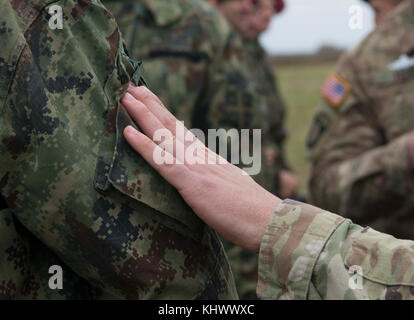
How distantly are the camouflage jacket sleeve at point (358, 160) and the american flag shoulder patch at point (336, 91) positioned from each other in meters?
0.01

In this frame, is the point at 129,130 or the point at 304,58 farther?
the point at 304,58

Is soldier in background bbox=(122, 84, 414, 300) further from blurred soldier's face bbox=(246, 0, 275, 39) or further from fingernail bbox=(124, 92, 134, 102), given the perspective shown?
blurred soldier's face bbox=(246, 0, 275, 39)

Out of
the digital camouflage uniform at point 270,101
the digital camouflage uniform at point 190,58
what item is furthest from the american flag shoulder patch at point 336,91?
the digital camouflage uniform at point 270,101

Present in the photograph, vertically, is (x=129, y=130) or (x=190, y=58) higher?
(x=129, y=130)

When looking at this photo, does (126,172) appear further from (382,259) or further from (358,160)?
(358,160)

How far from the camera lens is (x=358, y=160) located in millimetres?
2660

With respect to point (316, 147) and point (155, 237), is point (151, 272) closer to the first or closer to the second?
point (155, 237)

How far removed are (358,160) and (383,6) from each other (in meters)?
0.76

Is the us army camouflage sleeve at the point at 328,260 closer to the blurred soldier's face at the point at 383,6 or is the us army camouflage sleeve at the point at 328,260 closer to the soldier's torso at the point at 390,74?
the soldier's torso at the point at 390,74

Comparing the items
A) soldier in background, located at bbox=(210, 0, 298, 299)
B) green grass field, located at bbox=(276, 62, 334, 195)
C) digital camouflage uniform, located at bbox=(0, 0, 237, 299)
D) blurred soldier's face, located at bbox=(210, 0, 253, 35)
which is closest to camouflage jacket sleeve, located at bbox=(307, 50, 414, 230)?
soldier in background, located at bbox=(210, 0, 298, 299)

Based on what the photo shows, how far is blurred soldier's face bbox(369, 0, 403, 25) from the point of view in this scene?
9.51 ft

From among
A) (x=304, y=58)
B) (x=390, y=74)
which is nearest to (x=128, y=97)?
(x=390, y=74)

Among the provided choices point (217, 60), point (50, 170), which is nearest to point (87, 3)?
point (50, 170)

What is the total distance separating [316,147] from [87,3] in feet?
6.05
